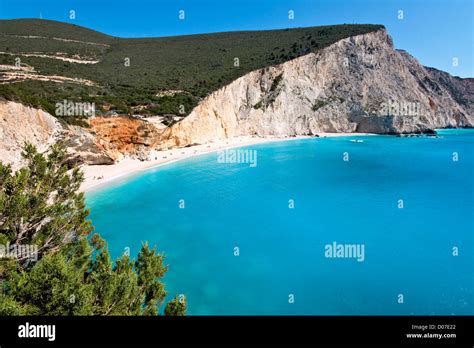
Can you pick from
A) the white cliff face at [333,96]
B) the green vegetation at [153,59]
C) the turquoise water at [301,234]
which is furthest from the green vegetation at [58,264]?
the white cliff face at [333,96]

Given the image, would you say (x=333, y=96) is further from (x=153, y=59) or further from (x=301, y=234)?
(x=301, y=234)

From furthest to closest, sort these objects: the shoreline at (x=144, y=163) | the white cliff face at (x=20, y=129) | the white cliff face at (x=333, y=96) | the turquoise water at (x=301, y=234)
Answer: the white cliff face at (x=333, y=96) → the shoreline at (x=144, y=163) → the white cliff face at (x=20, y=129) → the turquoise water at (x=301, y=234)

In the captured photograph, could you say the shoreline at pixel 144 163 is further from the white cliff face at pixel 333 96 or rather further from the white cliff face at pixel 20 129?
the white cliff face at pixel 20 129

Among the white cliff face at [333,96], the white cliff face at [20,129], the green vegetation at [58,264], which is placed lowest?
the green vegetation at [58,264]

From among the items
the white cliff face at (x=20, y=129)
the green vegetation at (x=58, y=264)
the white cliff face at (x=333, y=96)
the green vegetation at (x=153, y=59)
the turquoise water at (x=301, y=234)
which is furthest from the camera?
the white cliff face at (x=333, y=96)

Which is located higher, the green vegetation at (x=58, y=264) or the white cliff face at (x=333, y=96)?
the white cliff face at (x=333, y=96)
